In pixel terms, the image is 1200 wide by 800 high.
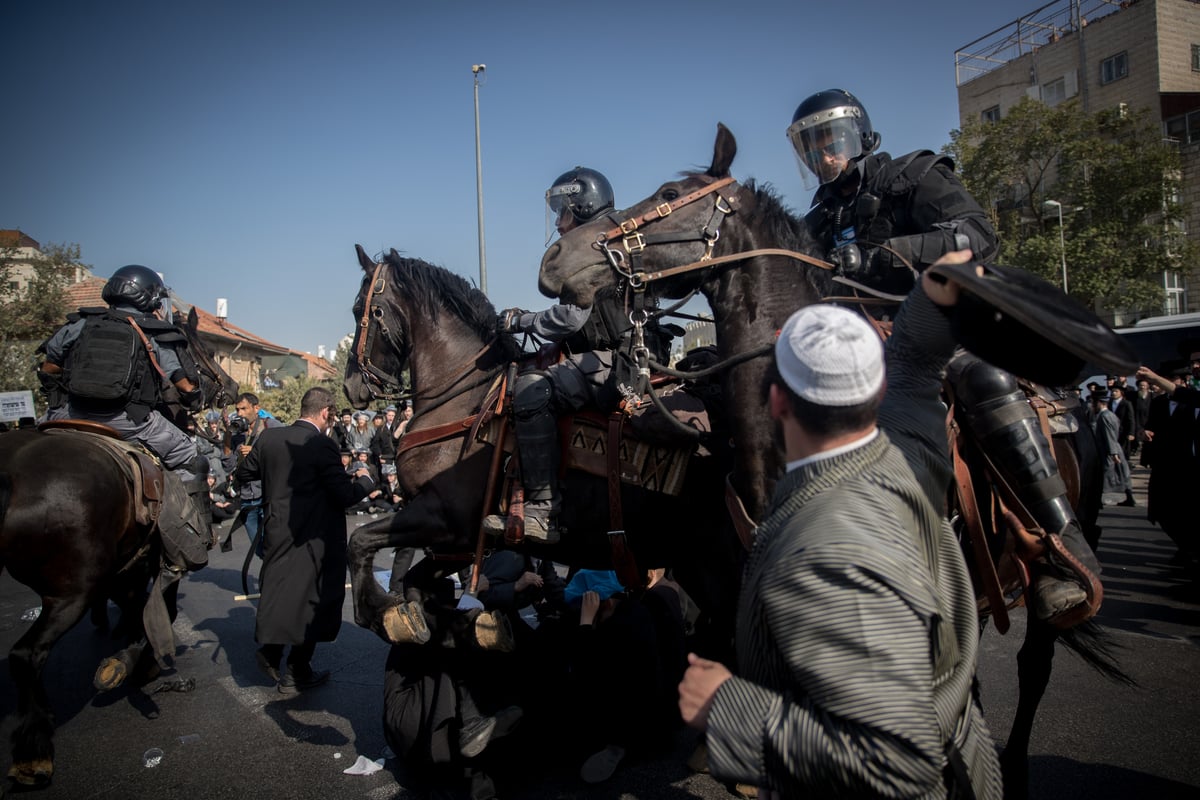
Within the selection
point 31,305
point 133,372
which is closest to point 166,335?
point 133,372

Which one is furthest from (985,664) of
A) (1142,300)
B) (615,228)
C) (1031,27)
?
(1031,27)

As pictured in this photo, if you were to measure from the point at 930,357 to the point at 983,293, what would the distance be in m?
0.44

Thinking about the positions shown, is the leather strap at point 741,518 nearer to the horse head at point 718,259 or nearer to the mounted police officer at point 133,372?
the horse head at point 718,259

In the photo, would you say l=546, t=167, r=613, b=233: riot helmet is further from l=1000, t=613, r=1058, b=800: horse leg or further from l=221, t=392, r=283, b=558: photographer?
l=1000, t=613, r=1058, b=800: horse leg

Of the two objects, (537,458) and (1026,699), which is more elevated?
(537,458)

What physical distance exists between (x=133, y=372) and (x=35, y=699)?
2.34 meters

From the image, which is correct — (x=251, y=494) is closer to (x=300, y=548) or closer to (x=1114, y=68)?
(x=300, y=548)

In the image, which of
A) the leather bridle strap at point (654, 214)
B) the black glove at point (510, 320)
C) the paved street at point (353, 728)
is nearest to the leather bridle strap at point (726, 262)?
the leather bridle strap at point (654, 214)

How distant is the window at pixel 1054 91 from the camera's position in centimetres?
3394

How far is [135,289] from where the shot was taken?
5961mm

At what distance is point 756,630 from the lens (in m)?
1.50

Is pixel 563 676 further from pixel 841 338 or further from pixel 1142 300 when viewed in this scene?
pixel 1142 300

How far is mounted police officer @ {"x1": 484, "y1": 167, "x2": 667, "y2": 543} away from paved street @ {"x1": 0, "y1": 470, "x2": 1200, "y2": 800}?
1.34 metres

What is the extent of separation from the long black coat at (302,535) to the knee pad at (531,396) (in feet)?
8.00
